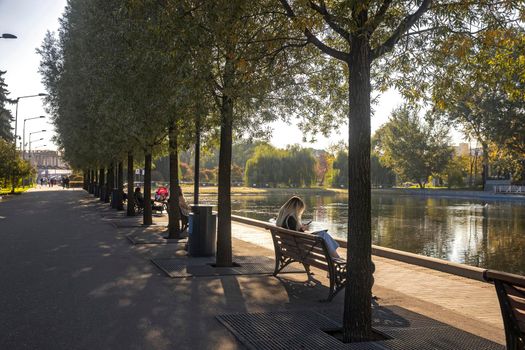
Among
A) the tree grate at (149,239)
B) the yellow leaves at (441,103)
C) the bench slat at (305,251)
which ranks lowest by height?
the tree grate at (149,239)

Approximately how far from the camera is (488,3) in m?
6.39

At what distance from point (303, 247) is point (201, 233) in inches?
149

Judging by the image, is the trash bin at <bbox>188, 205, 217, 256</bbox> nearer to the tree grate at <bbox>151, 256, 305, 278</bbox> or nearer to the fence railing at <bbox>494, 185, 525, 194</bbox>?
the tree grate at <bbox>151, 256, 305, 278</bbox>

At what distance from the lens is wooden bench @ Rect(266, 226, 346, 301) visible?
284 inches

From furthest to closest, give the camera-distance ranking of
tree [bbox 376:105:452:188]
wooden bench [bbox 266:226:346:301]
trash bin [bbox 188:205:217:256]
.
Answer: tree [bbox 376:105:452:188], trash bin [bbox 188:205:217:256], wooden bench [bbox 266:226:346:301]

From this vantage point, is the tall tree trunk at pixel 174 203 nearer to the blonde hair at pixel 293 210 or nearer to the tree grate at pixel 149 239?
the tree grate at pixel 149 239

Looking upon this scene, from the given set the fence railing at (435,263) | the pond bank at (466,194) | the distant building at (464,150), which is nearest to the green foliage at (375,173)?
the distant building at (464,150)

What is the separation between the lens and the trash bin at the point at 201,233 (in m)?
11.3

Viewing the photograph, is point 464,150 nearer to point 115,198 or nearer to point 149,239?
point 115,198

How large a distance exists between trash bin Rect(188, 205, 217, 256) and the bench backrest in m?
2.66

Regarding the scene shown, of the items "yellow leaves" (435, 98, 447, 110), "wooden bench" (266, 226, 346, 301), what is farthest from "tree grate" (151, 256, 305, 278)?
"yellow leaves" (435, 98, 447, 110)

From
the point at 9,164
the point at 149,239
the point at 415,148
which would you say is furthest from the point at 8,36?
the point at 415,148

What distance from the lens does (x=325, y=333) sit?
567 centimetres

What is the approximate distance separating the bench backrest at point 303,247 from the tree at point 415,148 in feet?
238
